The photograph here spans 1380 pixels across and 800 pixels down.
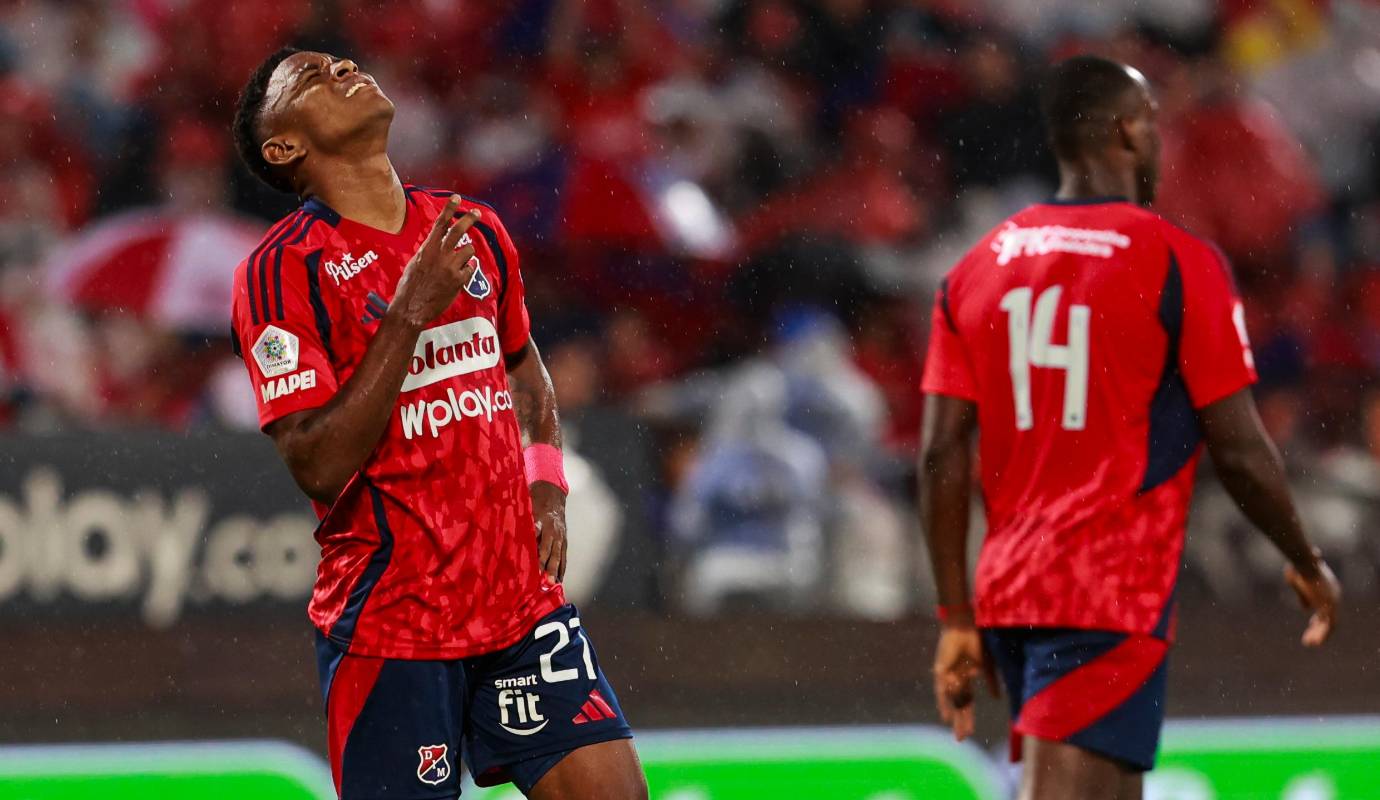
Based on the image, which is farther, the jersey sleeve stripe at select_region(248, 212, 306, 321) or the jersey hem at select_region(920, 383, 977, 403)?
the jersey hem at select_region(920, 383, 977, 403)

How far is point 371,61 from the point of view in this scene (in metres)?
10.4

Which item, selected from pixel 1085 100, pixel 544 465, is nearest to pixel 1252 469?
pixel 1085 100

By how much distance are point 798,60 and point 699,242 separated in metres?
2.13

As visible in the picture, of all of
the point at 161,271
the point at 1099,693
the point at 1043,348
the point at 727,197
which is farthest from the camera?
the point at 727,197

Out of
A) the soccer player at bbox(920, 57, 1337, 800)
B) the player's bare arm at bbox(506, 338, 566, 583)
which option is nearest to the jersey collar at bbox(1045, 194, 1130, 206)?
the soccer player at bbox(920, 57, 1337, 800)

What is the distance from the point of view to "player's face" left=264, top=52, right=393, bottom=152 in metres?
3.58

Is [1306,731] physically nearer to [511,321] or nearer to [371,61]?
[511,321]

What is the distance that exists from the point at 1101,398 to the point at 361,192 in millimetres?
1659

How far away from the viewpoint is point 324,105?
3586 millimetres

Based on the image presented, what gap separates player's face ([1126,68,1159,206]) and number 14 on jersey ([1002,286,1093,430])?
0.40 m

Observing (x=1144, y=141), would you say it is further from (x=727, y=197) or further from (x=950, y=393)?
(x=727, y=197)

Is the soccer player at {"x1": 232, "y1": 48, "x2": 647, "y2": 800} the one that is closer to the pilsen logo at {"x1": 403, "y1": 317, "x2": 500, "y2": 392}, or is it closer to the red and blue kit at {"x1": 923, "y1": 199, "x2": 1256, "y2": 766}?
the pilsen logo at {"x1": 403, "y1": 317, "x2": 500, "y2": 392}

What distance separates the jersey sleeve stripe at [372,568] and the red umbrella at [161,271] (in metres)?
4.78

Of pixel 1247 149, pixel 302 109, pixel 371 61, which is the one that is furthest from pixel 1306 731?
pixel 371 61
